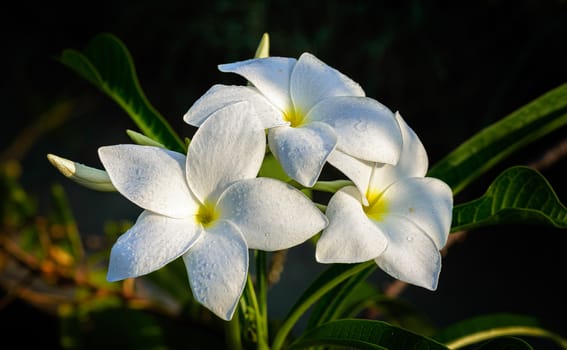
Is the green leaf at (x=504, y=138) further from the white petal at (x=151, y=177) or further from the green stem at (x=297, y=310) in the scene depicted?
the white petal at (x=151, y=177)

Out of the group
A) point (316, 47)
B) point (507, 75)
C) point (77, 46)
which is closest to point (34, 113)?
point (77, 46)

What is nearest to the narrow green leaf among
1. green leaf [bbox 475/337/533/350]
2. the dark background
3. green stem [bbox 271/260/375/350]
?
green stem [bbox 271/260/375/350]

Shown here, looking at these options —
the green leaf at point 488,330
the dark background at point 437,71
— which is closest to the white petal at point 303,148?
the green leaf at point 488,330

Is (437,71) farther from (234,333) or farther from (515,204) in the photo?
(234,333)

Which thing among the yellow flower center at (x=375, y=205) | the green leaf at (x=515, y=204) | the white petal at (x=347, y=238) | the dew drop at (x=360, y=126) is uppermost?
the dew drop at (x=360, y=126)

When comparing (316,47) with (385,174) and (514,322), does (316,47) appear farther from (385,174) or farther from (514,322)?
(385,174)

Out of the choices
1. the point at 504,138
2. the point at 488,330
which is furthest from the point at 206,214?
the point at 488,330

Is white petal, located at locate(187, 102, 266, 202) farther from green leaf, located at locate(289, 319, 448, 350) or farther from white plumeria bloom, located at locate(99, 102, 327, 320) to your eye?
green leaf, located at locate(289, 319, 448, 350)
